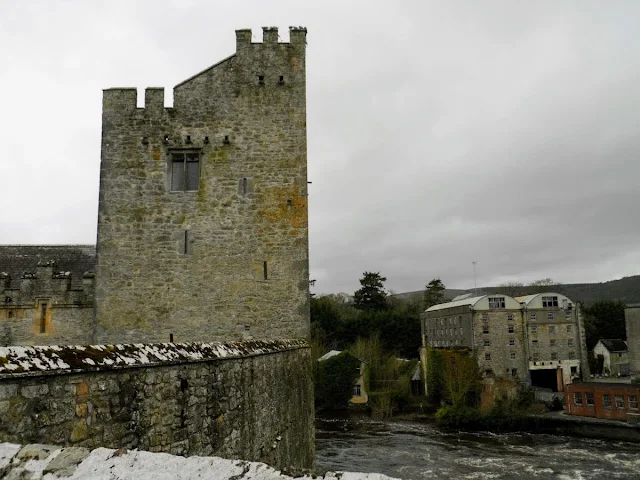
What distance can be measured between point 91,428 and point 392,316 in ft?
194

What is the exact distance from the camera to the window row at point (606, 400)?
37.4 metres

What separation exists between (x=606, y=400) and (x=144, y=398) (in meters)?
42.4

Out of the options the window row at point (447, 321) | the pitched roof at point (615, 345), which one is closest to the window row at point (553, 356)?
the window row at point (447, 321)

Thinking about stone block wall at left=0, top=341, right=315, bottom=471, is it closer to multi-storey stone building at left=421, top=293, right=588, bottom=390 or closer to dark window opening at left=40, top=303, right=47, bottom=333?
dark window opening at left=40, top=303, right=47, bottom=333

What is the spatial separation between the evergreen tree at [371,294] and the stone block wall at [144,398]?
204ft

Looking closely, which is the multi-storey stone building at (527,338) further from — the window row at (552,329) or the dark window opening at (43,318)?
the dark window opening at (43,318)

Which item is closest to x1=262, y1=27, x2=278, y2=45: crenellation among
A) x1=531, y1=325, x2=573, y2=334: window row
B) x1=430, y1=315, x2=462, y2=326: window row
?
x1=430, y1=315, x2=462, y2=326: window row

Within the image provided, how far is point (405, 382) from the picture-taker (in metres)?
50.7

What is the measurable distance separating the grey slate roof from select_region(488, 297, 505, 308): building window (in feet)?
131

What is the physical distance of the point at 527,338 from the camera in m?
47.8

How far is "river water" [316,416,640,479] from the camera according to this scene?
2711cm

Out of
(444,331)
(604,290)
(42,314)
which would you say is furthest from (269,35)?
(604,290)

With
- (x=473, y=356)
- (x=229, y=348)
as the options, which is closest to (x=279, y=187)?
(x=229, y=348)

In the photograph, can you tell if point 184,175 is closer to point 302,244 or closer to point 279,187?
point 279,187
